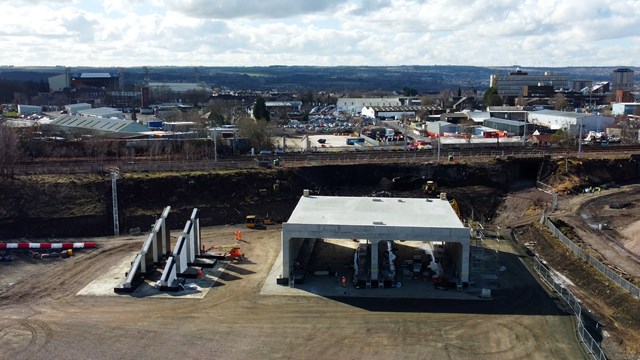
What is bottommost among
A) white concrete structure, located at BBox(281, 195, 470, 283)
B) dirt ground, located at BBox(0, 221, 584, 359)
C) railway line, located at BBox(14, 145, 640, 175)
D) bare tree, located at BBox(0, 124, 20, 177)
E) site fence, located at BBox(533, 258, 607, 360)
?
dirt ground, located at BBox(0, 221, 584, 359)

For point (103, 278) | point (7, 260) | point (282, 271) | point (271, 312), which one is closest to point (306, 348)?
point (271, 312)

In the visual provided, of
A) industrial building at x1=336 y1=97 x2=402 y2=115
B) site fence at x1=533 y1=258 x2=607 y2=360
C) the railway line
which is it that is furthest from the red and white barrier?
industrial building at x1=336 y1=97 x2=402 y2=115

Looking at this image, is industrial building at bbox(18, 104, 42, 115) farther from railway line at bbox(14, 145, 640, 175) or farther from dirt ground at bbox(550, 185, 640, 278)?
dirt ground at bbox(550, 185, 640, 278)

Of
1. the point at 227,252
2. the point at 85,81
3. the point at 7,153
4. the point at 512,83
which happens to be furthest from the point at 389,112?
the point at 85,81

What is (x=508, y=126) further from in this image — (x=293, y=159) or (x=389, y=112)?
(x=293, y=159)

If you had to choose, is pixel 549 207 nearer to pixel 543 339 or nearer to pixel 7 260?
pixel 543 339

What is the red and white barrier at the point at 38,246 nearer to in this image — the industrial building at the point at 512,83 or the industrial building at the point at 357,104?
the industrial building at the point at 357,104
